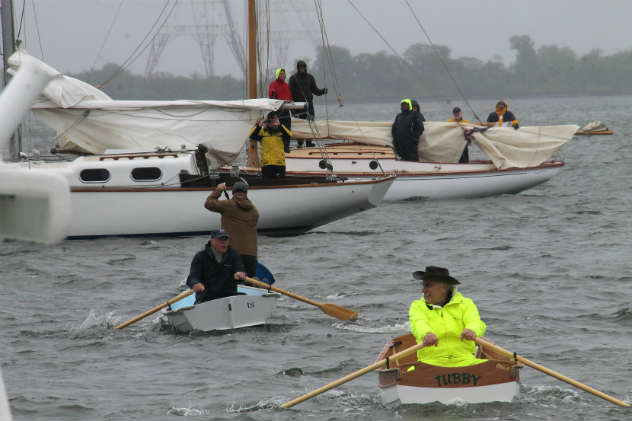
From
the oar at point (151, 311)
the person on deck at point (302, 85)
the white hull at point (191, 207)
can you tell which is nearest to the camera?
the oar at point (151, 311)

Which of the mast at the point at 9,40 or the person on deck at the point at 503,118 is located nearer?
the mast at the point at 9,40

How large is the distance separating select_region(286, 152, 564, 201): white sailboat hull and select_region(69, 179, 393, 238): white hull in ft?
9.67

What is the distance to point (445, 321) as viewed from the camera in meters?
8.59

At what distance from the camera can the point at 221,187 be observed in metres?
14.7

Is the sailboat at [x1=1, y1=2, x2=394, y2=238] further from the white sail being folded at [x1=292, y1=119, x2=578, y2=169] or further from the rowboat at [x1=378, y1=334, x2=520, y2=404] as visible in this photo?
the rowboat at [x1=378, y1=334, x2=520, y2=404]

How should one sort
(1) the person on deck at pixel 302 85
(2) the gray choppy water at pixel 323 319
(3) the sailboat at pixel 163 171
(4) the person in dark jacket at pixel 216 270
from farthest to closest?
(1) the person on deck at pixel 302 85 → (3) the sailboat at pixel 163 171 → (4) the person in dark jacket at pixel 216 270 → (2) the gray choppy water at pixel 323 319

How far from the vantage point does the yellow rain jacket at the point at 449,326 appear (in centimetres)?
851

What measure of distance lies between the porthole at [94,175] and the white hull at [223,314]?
760 cm

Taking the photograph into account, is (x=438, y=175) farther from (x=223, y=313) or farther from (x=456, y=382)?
(x=456, y=382)

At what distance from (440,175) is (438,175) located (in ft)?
0.21

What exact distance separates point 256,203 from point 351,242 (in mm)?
2367

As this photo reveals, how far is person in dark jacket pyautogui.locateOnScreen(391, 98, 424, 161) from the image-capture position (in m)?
25.7

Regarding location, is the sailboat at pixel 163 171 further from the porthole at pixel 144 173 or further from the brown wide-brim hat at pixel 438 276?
the brown wide-brim hat at pixel 438 276

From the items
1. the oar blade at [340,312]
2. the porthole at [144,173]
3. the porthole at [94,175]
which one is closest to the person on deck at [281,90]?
the porthole at [144,173]
